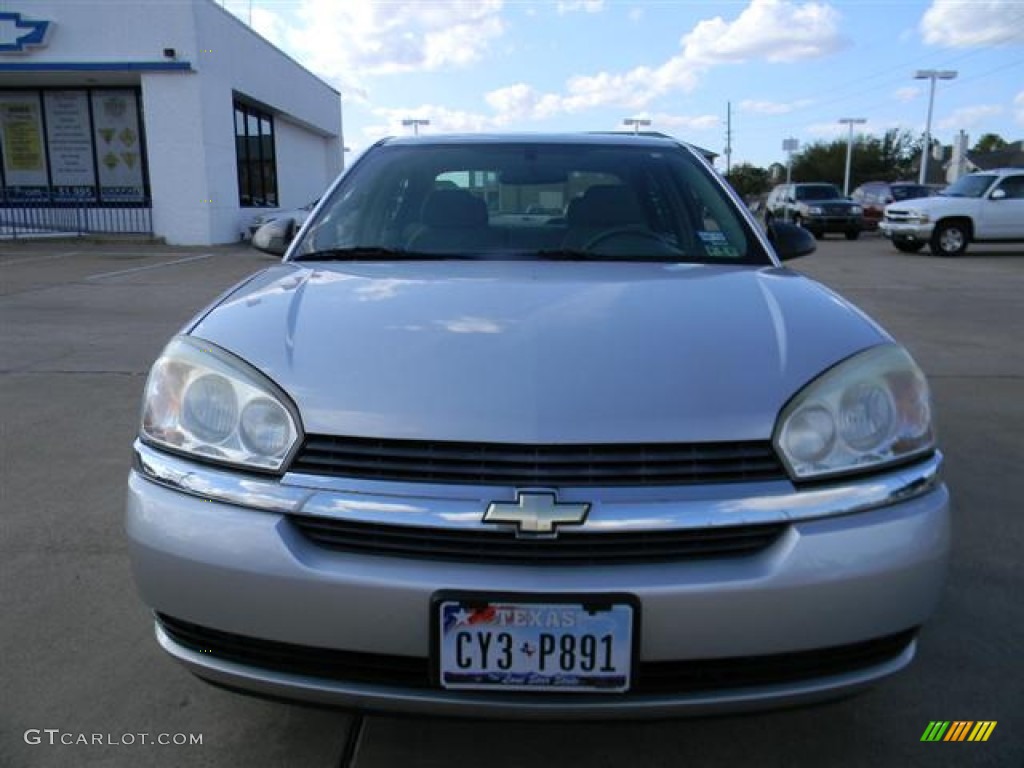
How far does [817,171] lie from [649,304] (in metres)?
76.8

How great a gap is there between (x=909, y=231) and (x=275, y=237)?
1726 centimetres

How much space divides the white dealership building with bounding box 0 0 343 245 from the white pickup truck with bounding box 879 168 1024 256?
15.3 m

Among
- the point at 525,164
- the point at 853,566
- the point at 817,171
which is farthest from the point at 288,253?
the point at 817,171

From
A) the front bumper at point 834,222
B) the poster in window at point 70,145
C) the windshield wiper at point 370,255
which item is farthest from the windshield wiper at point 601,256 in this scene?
the front bumper at point 834,222

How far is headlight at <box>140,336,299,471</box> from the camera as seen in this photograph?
169cm

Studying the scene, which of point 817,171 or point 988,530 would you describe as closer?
point 988,530

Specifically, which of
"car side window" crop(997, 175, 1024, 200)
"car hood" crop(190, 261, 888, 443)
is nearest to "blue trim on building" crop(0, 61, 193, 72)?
"car side window" crop(997, 175, 1024, 200)

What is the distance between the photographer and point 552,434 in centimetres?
158

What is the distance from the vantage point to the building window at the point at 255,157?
2103 cm

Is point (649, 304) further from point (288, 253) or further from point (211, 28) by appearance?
point (211, 28)

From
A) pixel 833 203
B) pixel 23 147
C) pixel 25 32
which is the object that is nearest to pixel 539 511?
pixel 25 32

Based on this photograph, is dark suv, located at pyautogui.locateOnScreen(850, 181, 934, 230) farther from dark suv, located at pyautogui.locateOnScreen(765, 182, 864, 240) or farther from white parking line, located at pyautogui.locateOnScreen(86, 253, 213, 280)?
white parking line, located at pyautogui.locateOnScreen(86, 253, 213, 280)

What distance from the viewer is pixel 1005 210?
55.0ft

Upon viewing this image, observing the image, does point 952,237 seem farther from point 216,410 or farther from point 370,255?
point 216,410
